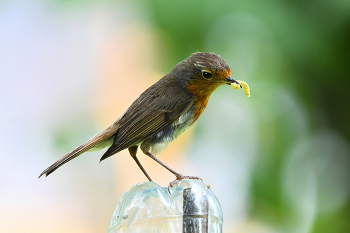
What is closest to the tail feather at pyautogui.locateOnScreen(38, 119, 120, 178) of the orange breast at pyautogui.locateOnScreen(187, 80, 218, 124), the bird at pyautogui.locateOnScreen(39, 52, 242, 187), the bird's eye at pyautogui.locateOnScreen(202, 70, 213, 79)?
the bird at pyautogui.locateOnScreen(39, 52, 242, 187)

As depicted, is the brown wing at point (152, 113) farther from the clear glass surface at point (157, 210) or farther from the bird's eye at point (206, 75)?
the clear glass surface at point (157, 210)

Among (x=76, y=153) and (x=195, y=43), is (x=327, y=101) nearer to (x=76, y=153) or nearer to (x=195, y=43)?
(x=195, y=43)

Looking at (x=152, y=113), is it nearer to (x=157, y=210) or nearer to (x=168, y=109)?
(x=168, y=109)

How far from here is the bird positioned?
333 cm

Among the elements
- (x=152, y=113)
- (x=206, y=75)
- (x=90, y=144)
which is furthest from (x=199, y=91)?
(x=90, y=144)

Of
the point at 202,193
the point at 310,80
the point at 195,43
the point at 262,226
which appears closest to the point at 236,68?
the point at 195,43

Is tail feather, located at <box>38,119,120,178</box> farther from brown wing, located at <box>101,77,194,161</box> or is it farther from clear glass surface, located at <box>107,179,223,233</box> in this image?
clear glass surface, located at <box>107,179,223,233</box>

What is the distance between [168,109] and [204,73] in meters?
0.45

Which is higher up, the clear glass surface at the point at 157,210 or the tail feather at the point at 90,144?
the tail feather at the point at 90,144

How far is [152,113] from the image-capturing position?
3.45 m

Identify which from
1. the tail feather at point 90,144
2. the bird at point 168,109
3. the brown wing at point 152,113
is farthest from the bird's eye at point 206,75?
the tail feather at point 90,144

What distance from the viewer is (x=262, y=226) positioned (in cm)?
540

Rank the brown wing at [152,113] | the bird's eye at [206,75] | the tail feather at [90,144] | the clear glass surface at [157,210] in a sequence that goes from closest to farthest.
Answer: the clear glass surface at [157,210], the tail feather at [90,144], the brown wing at [152,113], the bird's eye at [206,75]

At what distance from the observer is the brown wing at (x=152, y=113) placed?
3295 millimetres
